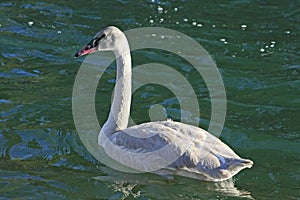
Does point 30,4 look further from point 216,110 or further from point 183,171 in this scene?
point 183,171

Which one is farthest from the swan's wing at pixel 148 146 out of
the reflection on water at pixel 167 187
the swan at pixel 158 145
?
the reflection on water at pixel 167 187

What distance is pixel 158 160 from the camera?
8219 mm

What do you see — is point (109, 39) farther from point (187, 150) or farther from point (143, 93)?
point (143, 93)

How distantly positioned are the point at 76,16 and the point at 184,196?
26.1 ft

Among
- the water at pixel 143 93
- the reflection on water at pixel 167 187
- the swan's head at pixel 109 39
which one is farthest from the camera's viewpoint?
the swan's head at pixel 109 39

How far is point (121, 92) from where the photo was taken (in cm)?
902

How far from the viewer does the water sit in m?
8.08

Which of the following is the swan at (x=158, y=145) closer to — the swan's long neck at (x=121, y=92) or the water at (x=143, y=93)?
the swan's long neck at (x=121, y=92)

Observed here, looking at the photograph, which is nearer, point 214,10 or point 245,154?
point 245,154

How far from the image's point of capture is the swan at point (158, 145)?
313 inches

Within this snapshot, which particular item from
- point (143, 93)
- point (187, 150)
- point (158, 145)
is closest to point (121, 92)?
point (158, 145)

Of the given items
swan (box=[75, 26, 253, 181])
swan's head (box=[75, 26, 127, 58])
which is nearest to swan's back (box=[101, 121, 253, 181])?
swan (box=[75, 26, 253, 181])

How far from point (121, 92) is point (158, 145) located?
45.5 inches

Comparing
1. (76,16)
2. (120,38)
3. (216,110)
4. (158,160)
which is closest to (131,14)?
(76,16)
